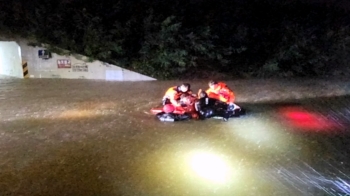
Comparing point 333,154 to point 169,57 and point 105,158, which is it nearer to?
point 105,158

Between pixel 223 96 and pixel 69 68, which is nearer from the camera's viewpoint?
pixel 223 96

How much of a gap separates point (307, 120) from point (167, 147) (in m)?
3.37

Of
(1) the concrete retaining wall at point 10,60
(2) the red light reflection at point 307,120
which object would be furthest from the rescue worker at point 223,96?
(1) the concrete retaining wall at point 10,60

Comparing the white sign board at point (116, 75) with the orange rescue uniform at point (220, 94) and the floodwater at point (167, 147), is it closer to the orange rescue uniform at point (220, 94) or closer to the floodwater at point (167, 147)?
the floodwater at point (167, 147)

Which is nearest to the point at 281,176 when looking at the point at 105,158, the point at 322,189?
the point at 322,189

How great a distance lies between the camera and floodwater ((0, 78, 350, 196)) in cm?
570

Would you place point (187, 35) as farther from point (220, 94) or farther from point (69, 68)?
point (220, 94)

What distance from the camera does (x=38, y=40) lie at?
52.2 feet

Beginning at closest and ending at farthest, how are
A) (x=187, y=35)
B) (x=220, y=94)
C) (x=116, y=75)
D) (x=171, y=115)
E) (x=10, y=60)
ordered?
(x=171, y=115), (x=220, y=94), (x=116, y=75), (x=187, y=35), (x=10, y=60)

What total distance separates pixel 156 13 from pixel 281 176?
12002 millimetres

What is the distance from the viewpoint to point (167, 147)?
7.33 meters

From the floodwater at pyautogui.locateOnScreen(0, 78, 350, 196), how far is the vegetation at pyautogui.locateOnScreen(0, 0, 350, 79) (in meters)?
3.84

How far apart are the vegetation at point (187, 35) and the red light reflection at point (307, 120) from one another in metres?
6.07

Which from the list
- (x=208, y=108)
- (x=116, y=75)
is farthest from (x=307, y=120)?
(x=116, y=75)
